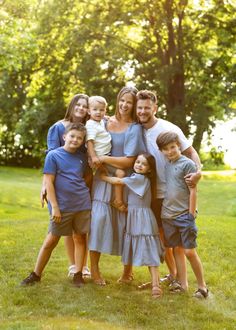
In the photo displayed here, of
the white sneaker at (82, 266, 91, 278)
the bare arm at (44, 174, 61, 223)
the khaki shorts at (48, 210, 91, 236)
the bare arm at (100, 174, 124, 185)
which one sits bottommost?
the white sneaker at (82, 266, 91, 278)

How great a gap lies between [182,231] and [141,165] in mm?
763

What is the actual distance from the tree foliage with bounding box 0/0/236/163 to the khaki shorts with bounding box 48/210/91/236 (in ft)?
44.6

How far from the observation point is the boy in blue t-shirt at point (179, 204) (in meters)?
5.73

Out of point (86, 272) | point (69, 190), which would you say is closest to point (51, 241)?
point (69, 190)

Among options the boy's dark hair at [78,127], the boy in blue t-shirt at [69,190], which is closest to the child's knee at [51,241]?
the boy in blue t-shirt at [69,190]

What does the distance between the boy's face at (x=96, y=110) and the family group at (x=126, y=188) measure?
0.03 ft

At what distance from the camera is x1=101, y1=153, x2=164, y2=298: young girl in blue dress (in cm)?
577

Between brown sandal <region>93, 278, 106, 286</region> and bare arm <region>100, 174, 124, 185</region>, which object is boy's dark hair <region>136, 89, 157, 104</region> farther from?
brown sandal <region>93, 278, 106, 286</region>

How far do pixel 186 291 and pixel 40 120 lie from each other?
16683 millimetres

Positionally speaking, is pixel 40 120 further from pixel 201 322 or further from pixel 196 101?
pixel 201 322

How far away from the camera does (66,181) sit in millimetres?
5867

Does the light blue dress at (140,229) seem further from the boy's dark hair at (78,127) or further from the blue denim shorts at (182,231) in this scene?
the boy's dark hair at (78,127)

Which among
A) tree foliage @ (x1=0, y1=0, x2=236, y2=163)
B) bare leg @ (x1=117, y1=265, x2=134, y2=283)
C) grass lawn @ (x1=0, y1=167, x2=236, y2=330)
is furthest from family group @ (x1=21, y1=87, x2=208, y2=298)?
tree foliage @ (x1=0, y1=0, x2=236, y2=163)

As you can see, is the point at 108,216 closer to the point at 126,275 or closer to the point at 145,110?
the point at 126,275
